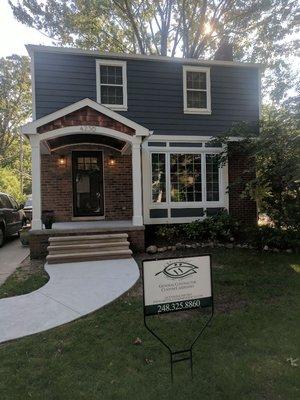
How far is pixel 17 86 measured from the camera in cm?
3209

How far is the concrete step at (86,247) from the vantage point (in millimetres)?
8703

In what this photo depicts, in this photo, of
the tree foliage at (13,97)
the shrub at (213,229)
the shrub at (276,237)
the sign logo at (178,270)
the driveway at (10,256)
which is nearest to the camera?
the sign logo at (178,270)

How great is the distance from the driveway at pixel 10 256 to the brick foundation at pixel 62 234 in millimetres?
543

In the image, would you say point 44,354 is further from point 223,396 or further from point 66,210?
point 66,210

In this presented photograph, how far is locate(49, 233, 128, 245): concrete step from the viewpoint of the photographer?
352 inches

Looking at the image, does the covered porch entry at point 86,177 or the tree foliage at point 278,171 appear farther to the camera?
the covered porch entry at point 86,177

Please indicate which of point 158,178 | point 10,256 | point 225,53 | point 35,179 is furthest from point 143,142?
point 225,53

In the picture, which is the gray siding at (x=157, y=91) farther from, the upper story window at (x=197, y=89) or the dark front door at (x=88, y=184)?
the dark front door at (x=88, y=184)

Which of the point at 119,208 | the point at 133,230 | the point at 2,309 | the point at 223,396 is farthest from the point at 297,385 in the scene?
the point at 119,208

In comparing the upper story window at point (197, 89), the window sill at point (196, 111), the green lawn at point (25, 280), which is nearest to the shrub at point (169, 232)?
the green lawn at point (25, 280)

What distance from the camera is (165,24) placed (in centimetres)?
1884

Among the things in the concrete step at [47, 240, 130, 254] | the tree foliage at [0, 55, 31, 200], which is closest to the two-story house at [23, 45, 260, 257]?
the concrete step at [47, 240, 130, 254]

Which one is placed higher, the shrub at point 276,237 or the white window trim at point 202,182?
the white window trim at point 202,182

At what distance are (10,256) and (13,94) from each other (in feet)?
87.5
